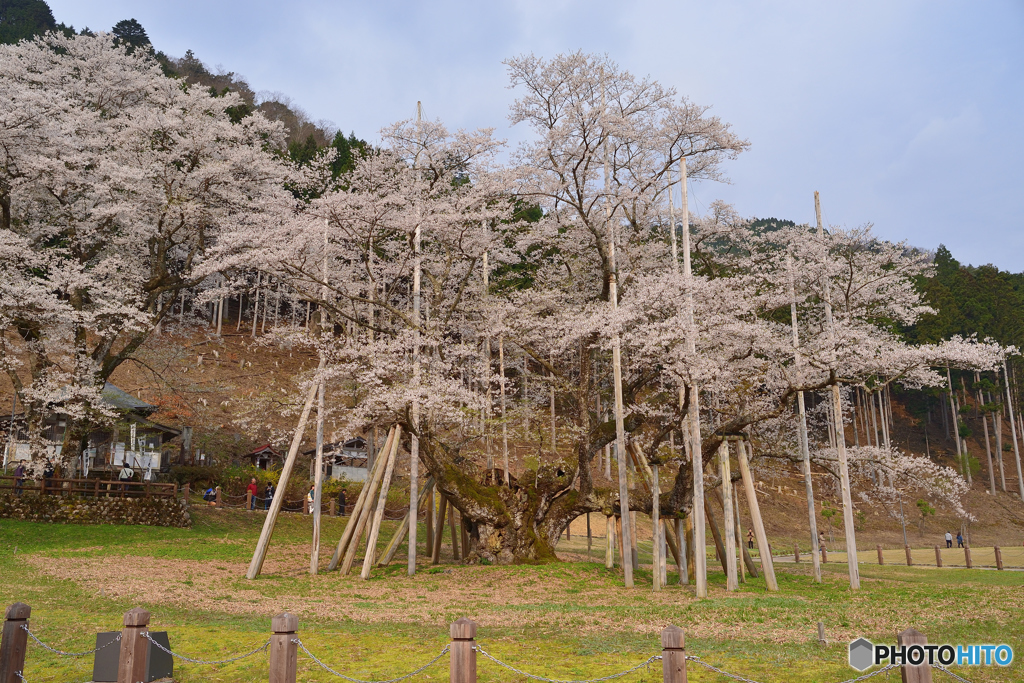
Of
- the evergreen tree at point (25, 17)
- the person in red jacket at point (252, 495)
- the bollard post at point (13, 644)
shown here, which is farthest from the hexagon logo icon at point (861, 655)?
the evergreen tree at point (25, 17)

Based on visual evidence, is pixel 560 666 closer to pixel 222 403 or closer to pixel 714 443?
pixel 714 443

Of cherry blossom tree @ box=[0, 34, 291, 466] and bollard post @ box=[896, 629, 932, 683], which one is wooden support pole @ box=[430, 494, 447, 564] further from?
bollard post @ box=[896, 629, 932, 683]

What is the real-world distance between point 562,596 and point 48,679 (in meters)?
10.5

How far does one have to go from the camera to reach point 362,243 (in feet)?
72.5

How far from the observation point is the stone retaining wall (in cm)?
2294

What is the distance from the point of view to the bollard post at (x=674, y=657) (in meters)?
5.64

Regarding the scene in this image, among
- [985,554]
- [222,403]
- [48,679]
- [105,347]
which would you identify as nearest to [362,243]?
[105,347]

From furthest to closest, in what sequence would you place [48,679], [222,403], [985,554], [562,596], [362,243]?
[222,403]
[985,554]
[362,243]
[562,596]
[48,679]

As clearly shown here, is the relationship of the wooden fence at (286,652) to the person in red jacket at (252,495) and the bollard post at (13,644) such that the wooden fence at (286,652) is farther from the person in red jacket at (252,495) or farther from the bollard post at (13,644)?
the person in red jacket at (252,495)

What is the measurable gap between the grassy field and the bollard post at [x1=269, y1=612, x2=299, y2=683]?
1.76 metres

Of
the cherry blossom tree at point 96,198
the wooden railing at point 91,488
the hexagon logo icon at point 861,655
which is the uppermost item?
the cherry blossom tree at point 96,198

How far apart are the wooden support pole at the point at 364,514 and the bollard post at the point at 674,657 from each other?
1423 centimetres

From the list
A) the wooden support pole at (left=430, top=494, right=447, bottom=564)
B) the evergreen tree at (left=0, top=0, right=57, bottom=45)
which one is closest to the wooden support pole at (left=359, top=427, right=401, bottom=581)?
the wooden support pole at (left=430, top=494, right=447, bottom=564)

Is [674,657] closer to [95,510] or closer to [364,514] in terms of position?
A: [364,514]
